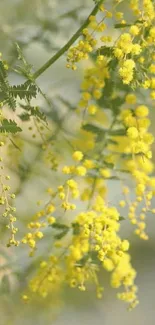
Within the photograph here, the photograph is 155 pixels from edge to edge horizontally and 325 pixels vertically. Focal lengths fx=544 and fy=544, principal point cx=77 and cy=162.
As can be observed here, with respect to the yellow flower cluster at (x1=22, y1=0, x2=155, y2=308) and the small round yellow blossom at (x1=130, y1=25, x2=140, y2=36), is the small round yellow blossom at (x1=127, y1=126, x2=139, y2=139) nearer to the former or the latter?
the yellow flower cluster at (x1=22, y1=0, x2=155, y2=308)


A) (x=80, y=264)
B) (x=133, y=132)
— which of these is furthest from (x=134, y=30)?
(x=80, y=264)

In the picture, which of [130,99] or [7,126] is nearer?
[7,126]

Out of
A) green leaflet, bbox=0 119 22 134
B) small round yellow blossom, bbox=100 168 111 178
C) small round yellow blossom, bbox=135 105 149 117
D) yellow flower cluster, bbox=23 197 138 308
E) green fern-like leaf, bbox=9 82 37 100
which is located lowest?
yellow flower cluster, bbox=23 197 138 308

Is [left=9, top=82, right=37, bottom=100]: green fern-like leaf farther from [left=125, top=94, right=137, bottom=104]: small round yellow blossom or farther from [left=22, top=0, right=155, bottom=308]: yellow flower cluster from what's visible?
[left=125, top=94, right=137, bottom=104]: small round yellow blossom

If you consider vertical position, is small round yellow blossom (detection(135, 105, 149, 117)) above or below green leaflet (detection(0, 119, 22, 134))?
above

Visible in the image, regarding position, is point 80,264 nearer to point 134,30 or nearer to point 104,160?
point 104,160

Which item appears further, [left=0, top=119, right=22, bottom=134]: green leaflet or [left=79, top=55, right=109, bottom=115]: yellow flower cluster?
[left=79, top=55, right=109, bottom=115]: yellow flower cluster

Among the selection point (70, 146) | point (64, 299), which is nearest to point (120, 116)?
point (70, 146)

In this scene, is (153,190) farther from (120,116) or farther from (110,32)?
(110,32)

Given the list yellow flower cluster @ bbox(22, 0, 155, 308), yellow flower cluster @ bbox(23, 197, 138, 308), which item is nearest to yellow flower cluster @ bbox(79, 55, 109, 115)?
yellow flower cluster @ bbox(22, 0, 155, 308)

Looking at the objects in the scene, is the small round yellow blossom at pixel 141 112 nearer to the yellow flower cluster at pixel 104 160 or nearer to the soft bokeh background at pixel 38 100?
the yellow flower cluster at pixel 104 160

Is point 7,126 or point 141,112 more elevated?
point 141,112

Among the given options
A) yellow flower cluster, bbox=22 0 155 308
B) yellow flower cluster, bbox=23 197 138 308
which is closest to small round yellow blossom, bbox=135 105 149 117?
yellow flower cluster, bbox=22 0 155 308

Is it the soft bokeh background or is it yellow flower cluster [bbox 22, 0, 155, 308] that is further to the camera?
the soft bokeh background
